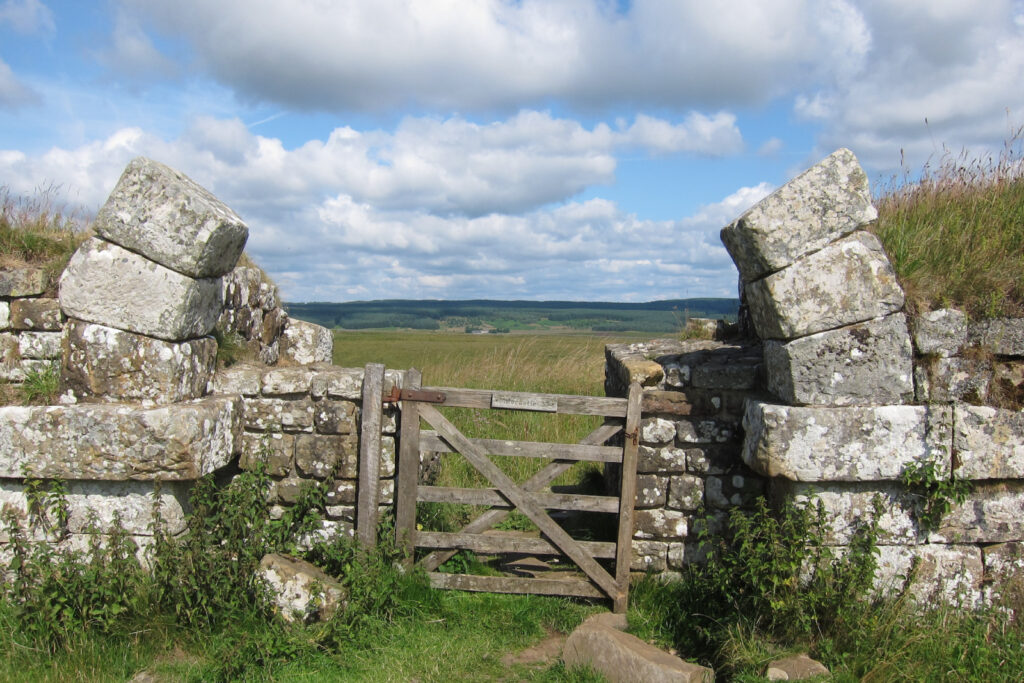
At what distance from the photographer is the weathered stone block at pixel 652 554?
484cm

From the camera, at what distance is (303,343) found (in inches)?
234

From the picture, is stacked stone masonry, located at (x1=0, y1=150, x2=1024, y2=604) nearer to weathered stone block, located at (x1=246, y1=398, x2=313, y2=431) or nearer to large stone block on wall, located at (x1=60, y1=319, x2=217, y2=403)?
large stone block on wall, located at (x1=60, y1=319, x2=217, y2=403)

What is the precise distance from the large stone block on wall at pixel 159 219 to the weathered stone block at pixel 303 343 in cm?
175

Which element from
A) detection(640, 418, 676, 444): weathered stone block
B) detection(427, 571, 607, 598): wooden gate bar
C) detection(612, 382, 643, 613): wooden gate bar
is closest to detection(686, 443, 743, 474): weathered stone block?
detection(640, 418, 676, 444): weathered stone block

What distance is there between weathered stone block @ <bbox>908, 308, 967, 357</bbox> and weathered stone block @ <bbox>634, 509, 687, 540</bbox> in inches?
75.7

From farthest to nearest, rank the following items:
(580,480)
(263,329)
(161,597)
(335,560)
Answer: (580,480)
(263,329)
(335,560)
(161,597)

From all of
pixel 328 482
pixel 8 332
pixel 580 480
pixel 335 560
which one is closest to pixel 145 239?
pixel 8 332

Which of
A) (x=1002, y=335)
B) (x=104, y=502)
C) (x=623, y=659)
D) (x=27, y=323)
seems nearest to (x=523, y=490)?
(x=623, y=659)

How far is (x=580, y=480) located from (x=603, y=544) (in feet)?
6.78

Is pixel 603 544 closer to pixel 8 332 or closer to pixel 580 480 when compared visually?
pixel 580 480

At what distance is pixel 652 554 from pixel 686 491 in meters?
0.53

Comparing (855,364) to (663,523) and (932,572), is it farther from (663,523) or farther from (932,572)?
(663,523)

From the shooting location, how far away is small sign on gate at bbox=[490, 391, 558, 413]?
471cm

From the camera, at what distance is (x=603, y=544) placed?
15.8ft
